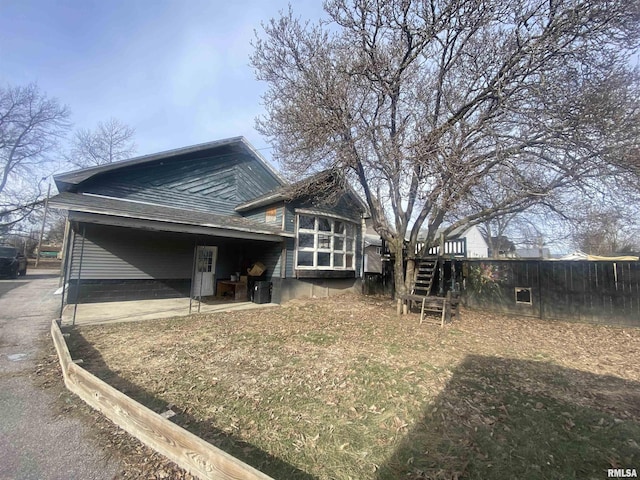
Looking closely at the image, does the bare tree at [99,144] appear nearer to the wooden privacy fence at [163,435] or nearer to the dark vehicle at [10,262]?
the dark vehicle at [10,262]

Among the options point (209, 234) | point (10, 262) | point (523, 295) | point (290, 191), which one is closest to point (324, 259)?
point (290, 191)

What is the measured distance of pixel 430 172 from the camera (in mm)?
7582

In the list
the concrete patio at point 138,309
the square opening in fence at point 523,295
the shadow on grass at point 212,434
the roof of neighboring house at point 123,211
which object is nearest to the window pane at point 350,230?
the roof of neighboring house at point 123,211

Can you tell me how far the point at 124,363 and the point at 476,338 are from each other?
6.92 metres

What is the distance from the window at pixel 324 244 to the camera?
36.1ft

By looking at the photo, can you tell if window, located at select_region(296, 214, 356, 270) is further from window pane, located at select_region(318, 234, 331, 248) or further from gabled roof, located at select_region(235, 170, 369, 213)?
gabled roof, located at select_region(235, 170, 369, 213)

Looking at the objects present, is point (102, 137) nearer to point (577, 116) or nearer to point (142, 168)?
point (142, 168)

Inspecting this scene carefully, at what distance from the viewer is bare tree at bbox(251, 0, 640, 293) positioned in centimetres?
668

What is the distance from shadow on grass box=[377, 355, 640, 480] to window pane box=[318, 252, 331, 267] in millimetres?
7316

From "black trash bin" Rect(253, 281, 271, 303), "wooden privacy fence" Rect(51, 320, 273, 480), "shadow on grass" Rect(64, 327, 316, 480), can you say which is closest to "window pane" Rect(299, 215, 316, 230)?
"black trash bin" Rect(253, 281, 271, 303)

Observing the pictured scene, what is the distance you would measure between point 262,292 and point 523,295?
867 centimetres

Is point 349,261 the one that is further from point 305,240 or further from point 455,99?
point 455,99

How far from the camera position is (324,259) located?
11484mm

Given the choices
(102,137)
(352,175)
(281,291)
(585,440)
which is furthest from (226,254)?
(102,137)
